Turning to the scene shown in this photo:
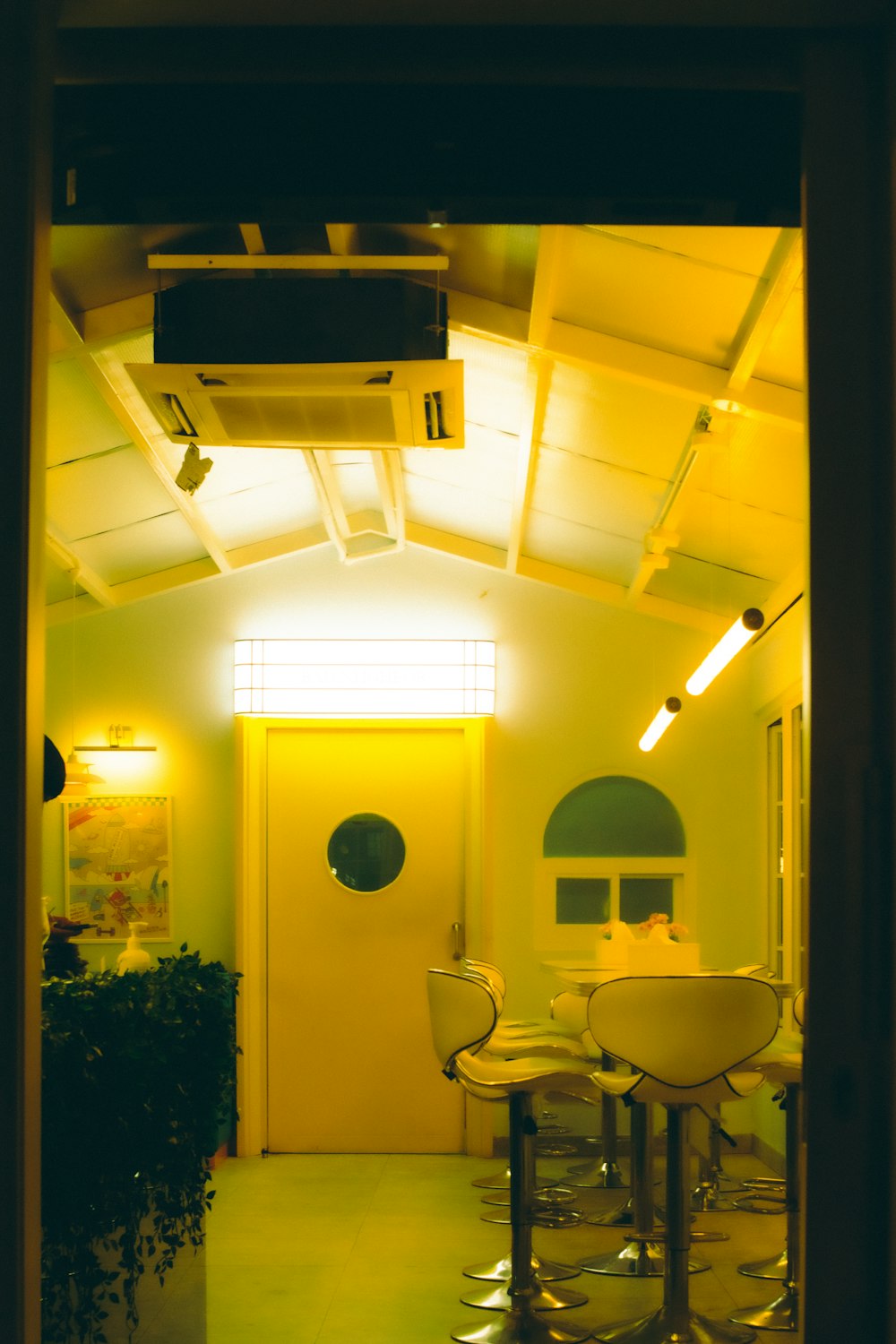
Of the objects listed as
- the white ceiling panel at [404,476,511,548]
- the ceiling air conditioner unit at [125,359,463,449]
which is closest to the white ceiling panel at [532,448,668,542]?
the white ceiling panel at [404,476,511,548]

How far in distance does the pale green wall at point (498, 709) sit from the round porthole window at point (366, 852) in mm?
567

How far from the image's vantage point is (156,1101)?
345 centimetres

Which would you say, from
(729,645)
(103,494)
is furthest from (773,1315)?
(103,494)

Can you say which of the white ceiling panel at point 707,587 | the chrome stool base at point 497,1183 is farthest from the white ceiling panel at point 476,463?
the chrome stool base at point 497,1183

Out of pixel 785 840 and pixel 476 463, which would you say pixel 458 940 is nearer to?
pixel 785 840

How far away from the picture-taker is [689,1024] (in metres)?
4.23

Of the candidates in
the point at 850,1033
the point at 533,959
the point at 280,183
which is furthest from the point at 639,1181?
the point at 280,183

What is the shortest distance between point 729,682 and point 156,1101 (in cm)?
519

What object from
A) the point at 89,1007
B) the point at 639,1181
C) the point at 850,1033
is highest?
the point at 850,1033

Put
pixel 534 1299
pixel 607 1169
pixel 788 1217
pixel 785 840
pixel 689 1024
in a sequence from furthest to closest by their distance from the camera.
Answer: pixel 785 840 → pixel 607 1169 → pixel 788 1217 → pixel 534 1299 → pixel 689 1024

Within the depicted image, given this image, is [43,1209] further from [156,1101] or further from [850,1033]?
[850,1033]

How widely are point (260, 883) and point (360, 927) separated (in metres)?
0.61

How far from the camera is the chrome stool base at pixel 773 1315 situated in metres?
4.57

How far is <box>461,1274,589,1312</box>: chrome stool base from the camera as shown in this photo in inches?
185
